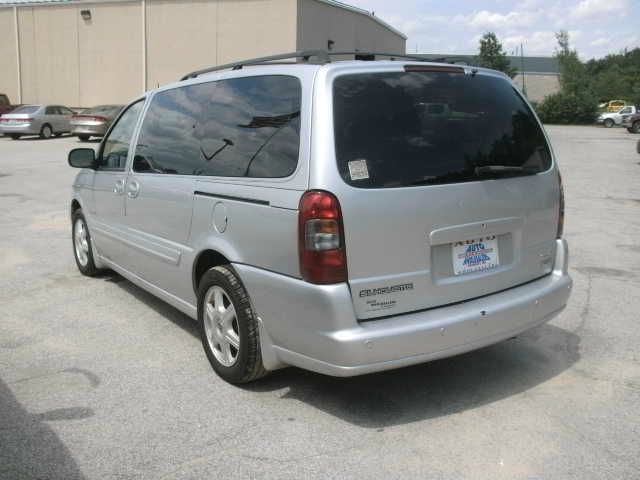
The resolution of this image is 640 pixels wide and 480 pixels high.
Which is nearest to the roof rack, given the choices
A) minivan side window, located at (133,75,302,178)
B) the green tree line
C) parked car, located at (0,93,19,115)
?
A: minivan side window, located at (133,75,302,178)

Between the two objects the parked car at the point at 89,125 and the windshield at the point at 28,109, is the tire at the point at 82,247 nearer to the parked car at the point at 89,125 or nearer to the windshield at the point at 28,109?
the parked car at the point at 89,125

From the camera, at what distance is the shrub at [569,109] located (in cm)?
5459

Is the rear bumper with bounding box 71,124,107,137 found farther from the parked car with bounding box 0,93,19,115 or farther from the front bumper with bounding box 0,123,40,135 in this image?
the parked car with bounding box 0,93,19,115

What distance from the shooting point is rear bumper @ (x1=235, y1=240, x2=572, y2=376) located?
130 inches

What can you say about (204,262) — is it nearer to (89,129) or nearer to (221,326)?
(221,326)

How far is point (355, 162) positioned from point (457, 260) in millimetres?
806

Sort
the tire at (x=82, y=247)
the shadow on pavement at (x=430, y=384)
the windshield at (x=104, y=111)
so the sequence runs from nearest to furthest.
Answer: the shadow on pavement at (x=430, y=384)
the tire at (x=82, y=247)
the windshield at (x=104, y=111)

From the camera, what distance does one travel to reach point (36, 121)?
90.2 ft

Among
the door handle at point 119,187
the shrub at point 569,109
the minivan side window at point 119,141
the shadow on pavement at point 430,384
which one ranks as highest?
the shrub at point 569,109

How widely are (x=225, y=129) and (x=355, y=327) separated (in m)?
1.58

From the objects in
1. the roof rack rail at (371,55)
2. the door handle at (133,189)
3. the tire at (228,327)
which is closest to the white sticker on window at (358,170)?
the roof rack rail at (371,55)

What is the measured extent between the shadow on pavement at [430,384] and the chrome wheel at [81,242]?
114 inches

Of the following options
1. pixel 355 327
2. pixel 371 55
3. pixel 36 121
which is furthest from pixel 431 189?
pixel 36 121

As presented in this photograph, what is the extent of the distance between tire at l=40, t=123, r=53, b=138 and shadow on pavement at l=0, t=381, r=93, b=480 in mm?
26524
